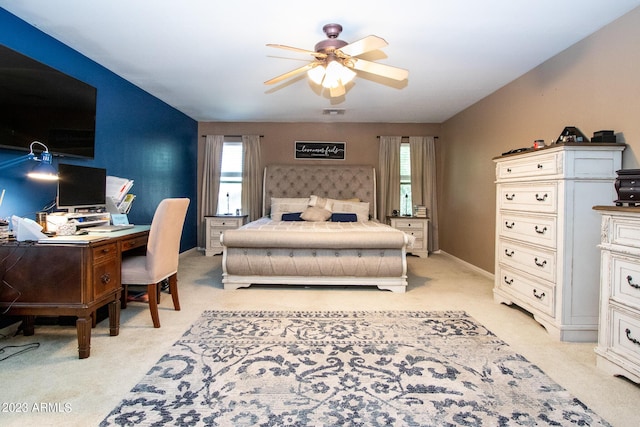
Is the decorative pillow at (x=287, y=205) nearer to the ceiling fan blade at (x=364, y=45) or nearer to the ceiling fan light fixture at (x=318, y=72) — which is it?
the ceiling fan light fixture at (x=318, y=72)

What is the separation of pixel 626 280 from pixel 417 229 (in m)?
4.03

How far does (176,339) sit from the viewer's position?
252 cm

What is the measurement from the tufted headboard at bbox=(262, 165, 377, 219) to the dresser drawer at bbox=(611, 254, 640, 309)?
4.14 meters

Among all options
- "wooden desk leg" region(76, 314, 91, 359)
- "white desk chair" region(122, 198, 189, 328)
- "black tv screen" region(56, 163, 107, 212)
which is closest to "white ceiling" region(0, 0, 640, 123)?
"black tv screen" region(56, 163, 107, 212)

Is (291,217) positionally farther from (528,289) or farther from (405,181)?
(528,289)

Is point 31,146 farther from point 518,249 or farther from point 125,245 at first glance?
point 518,249

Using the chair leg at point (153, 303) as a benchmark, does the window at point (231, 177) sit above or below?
above

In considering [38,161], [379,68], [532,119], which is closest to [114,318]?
[38,161]

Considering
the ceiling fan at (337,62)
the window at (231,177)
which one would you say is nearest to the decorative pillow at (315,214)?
the window at (231,177)

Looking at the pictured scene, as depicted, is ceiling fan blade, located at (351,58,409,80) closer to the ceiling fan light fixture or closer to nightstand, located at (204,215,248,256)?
the ceiling fan light fixture

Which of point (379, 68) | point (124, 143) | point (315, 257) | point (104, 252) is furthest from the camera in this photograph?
point (124, 143)

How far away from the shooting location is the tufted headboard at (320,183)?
20.1 ft

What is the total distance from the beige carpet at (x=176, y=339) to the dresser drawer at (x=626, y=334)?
178mm

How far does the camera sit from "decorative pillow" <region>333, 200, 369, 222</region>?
18.5 feet
